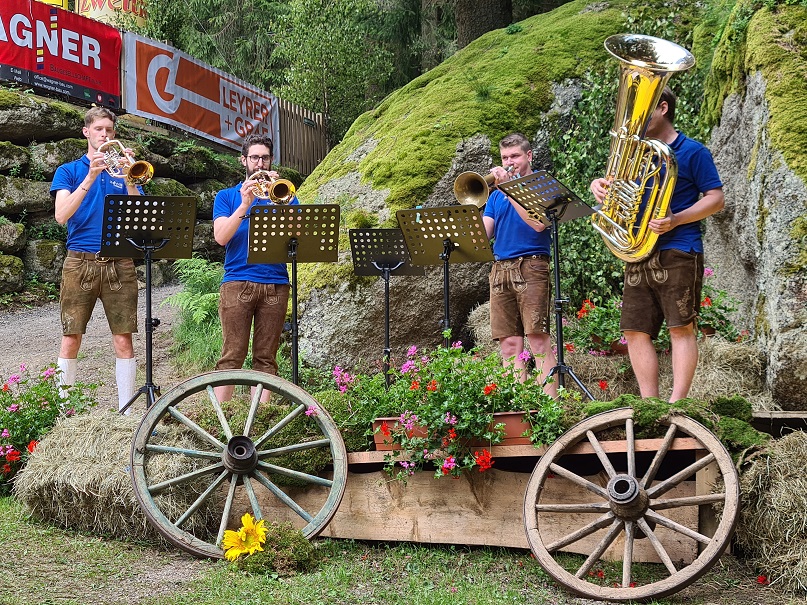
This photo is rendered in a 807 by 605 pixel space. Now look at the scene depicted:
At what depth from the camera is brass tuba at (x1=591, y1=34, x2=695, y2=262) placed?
4238 millimetres

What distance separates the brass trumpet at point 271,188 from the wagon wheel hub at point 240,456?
1.50 meters

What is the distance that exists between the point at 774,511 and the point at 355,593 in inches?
69.2

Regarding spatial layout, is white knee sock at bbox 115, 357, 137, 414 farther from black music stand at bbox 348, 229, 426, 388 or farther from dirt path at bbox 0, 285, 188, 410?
dirt path at bbox 0, 285, 188, 410

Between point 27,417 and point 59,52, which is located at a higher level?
point 59,52

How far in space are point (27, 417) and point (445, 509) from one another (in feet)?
8.46

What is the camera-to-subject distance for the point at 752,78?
581 cm

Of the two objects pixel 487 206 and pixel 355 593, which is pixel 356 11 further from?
pixel 355 593

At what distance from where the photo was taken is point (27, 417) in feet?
16.8

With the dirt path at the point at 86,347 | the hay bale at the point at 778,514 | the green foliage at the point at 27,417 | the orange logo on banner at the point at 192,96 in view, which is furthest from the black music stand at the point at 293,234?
the orange logo on banner at the point at 192,96

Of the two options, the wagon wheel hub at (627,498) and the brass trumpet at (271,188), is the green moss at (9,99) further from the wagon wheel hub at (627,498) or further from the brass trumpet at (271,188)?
the wagon wheel hub at (627,498)

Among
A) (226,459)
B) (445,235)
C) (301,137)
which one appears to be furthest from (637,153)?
(301,137)

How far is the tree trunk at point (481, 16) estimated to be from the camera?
10156mm

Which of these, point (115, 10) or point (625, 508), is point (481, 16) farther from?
point (115, 10)

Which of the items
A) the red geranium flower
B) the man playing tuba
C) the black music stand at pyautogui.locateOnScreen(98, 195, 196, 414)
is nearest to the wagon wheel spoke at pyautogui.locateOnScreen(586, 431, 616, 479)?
the red geranium flower
